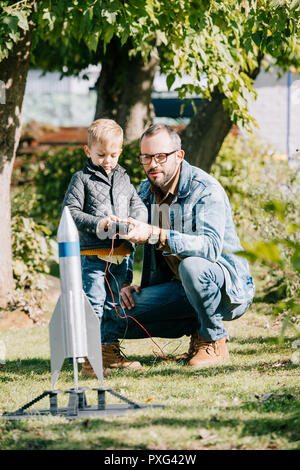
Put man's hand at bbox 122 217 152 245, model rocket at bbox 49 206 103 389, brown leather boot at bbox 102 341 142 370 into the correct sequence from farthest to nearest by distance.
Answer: brown leather boot at bbox 102 341 142 370
man's hand at bbox 122 217 152 245
model rocket at bbox 49 206 103 389

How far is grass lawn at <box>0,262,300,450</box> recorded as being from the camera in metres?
3.05

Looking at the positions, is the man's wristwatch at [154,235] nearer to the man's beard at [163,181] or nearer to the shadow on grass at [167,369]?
the man's beard at [163,181]

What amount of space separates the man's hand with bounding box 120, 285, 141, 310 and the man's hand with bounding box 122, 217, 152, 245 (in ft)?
2.21

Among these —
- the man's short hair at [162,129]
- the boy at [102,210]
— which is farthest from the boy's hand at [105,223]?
the man's short hair at [162,129]

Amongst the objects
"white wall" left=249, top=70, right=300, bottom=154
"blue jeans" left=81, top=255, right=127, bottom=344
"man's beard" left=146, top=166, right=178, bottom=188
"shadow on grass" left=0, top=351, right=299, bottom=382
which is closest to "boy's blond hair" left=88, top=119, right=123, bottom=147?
"man's beard" left=146, top=166, right=178, bottom=188

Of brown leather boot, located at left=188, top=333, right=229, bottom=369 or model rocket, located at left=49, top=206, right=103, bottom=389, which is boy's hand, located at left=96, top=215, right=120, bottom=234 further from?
brown leather boot, located at left=188, top=333, right=229, bottom=369

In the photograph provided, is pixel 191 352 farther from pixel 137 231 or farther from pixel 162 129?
pixel 162 129

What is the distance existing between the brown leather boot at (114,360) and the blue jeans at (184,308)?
0.05 metres

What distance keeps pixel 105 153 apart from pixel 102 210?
38 cm

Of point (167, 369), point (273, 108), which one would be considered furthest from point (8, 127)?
point (273, 108)

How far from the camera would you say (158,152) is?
454 cm

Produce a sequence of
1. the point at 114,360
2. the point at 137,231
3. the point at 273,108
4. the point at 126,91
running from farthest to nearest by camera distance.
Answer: the point at 273,108 → the point at 126,91 → the point at 114,360 → the point at 137,231

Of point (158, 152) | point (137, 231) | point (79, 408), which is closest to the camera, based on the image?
point (79, 408)

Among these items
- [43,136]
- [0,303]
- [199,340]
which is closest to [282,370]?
[199,340]
